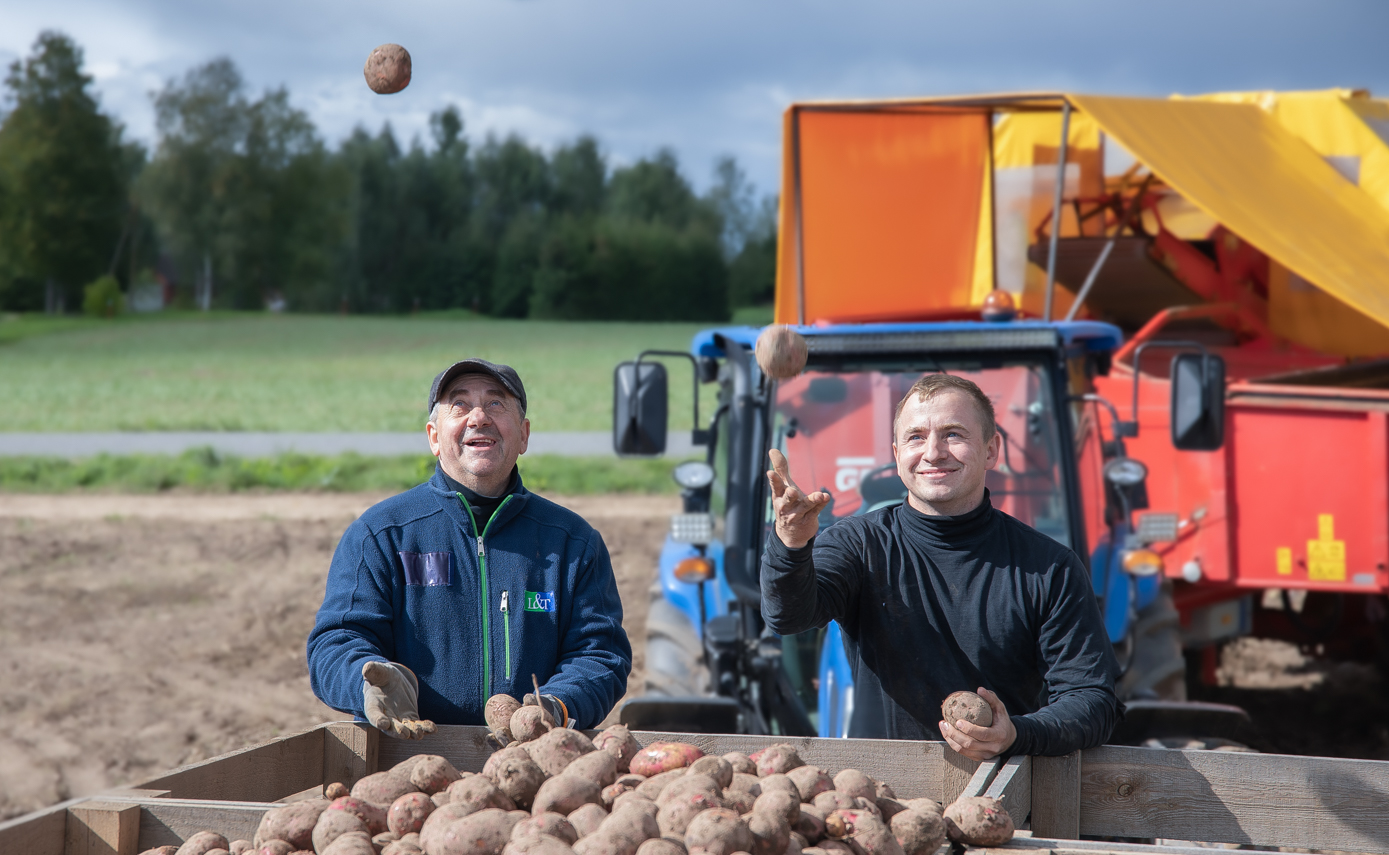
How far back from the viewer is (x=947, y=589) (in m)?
2.57

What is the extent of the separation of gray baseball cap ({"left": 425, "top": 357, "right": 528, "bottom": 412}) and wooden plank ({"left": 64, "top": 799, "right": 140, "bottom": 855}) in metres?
1.08

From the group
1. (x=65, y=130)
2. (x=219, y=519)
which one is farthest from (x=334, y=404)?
(x=65, y=130)

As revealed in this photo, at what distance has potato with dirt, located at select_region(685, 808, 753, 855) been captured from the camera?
1.79 metres

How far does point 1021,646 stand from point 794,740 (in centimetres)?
54

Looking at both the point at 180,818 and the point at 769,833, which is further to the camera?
the point at 180,818

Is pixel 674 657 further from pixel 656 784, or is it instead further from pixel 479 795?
pixel 479 795

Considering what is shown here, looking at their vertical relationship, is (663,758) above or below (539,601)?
below

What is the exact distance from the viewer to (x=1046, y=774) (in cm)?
234

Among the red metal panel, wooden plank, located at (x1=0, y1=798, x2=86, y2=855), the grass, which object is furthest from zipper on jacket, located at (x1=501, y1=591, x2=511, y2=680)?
the grass

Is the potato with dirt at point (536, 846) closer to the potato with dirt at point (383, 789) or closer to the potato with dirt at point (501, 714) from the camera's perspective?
the potato with dirt at point (383, 789)

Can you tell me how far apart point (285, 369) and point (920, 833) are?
33.9m

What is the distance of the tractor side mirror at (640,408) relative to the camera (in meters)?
4.73

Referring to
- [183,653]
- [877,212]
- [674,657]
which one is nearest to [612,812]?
[674,657]

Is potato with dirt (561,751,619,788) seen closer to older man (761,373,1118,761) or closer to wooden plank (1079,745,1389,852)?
older man (761,373,1118,761)
